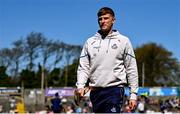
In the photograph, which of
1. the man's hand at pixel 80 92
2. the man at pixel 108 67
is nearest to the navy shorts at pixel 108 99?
the man at pixel 108 67

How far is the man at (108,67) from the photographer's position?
5.15 metres

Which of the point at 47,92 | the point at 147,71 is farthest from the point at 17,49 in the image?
the point at 147,71

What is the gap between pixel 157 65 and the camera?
10019cm

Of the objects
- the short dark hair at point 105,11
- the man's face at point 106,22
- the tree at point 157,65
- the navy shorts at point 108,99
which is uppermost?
the tree at point 157,65

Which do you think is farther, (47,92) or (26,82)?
(26,82)

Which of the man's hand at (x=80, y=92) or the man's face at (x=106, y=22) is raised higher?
the man's face at (x=106, y=22)

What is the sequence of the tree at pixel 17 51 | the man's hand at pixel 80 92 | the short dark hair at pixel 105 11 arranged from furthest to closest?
the tree at pixel 17 51 → the short dark hair at pixel 105 11 → the man's hand at pixel 80 92

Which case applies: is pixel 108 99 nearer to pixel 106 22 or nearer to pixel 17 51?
pixel 106 22

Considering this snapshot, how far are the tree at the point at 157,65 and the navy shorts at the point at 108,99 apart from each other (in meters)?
90.3

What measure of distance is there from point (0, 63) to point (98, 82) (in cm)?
6711

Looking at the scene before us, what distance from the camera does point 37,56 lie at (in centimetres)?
7669

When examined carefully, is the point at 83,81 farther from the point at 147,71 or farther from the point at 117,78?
the point at 147,71

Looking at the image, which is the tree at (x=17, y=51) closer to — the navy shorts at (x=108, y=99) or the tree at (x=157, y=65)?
the tree at (x=157, y=65)

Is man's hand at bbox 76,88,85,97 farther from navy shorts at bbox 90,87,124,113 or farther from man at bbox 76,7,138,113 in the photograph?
navy shorts at bbox 90,87,124,113
